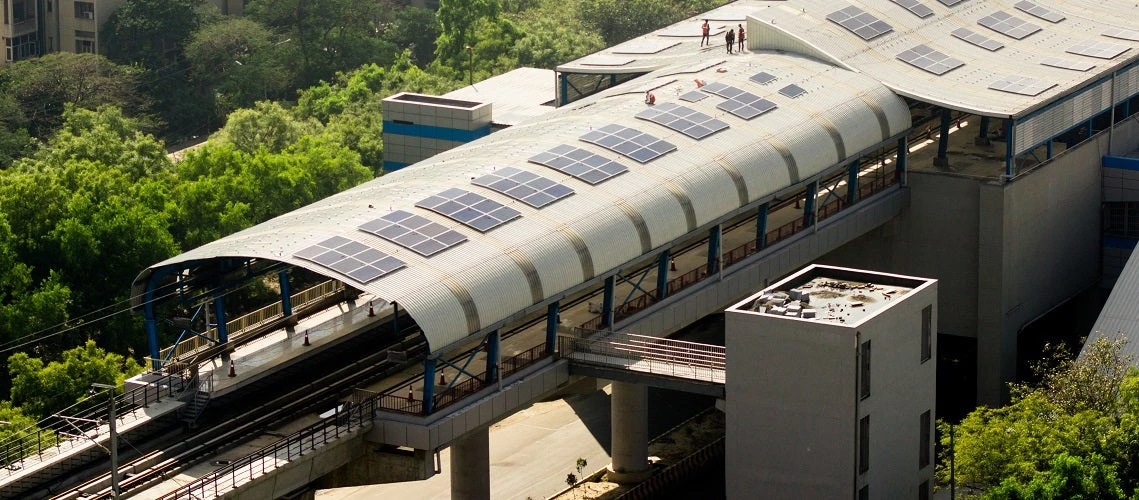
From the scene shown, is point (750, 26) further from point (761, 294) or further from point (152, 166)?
point (152, 166)

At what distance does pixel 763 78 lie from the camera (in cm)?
10812

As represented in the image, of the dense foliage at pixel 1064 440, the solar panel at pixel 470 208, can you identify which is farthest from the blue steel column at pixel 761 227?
the solar panel at pixel 470 208

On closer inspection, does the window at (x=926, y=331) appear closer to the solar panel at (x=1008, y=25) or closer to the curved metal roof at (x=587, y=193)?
the curved metal roof at (x=587, y=193)

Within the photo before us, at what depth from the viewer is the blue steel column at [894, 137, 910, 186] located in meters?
110

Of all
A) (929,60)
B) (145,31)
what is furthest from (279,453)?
(145,31)

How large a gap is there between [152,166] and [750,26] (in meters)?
45.6

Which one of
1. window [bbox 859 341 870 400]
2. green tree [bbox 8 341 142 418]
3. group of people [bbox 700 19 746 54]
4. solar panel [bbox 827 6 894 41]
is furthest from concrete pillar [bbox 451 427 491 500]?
solar panel [bbox 827 6 894 41]

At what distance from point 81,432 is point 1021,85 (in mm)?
58767

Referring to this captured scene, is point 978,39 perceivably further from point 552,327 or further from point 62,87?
point 62,87

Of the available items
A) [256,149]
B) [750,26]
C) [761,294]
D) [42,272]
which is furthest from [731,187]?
[256,149]

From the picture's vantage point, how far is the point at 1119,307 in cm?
10106

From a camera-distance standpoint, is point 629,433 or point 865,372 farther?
point 629,433

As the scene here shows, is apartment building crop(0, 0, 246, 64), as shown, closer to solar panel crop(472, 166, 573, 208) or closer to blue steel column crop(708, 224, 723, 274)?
solar panel crop(472, 166, 573, 208)

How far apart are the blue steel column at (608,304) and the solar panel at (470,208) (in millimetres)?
5540
